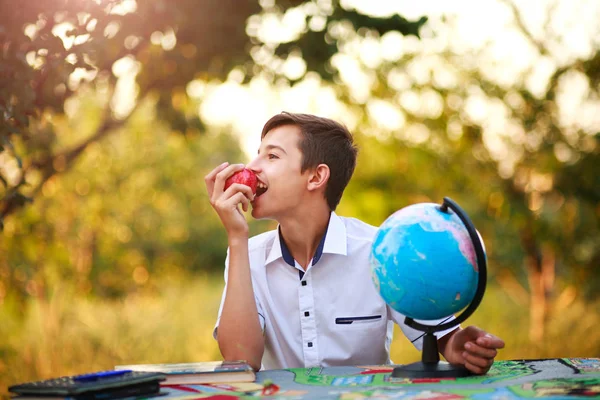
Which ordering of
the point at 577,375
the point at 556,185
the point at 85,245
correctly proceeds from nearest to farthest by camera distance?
the point at 577,375, the point at 556,185, the point at 85,245

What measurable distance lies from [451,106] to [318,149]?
243 inches

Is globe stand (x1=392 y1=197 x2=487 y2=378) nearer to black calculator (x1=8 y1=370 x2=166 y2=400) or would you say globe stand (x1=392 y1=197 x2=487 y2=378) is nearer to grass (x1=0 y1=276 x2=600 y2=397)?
black calculator (x1=8 y1=370 x2=166 y2=400)

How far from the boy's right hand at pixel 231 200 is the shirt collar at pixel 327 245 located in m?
0.29

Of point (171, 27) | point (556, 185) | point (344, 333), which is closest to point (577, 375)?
point (344, 333)

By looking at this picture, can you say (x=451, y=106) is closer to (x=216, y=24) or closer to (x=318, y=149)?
(x=216, y=24)

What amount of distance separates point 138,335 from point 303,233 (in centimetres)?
769

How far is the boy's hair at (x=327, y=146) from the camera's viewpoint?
3.01 meters

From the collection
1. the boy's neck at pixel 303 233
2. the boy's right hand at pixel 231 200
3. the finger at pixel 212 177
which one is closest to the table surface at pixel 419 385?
the boy's right hand at pixel 231 200

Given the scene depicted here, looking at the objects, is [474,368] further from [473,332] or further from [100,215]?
[100,215]

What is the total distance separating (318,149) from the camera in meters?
3.04

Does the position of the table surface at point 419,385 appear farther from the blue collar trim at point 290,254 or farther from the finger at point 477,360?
the blue collar trim at point 290,254

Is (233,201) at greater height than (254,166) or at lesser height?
lesser

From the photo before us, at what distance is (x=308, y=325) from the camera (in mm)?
2816

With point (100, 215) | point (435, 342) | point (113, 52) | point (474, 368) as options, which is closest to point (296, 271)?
point (435, 342)
